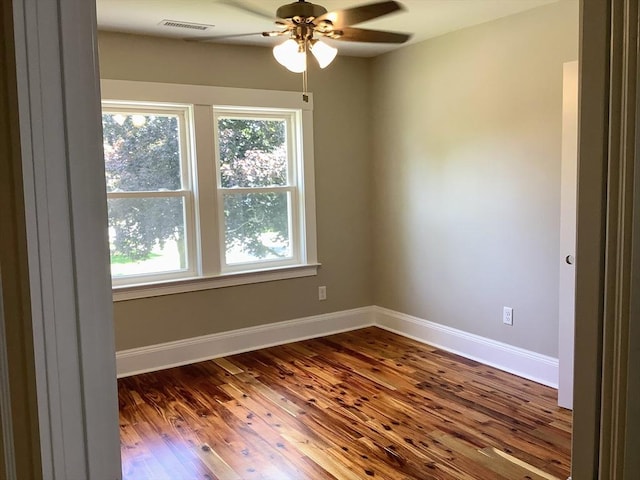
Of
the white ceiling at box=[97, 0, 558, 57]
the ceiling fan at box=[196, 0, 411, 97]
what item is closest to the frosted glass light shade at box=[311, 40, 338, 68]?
the ceiling fan at box=[196, 0, 411, 97]

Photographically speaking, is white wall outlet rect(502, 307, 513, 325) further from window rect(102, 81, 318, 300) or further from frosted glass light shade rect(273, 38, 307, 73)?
frosted glass light shade rect(273, 38, 307, 73)

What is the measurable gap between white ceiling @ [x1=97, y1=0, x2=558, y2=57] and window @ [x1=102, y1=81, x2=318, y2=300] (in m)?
0.42

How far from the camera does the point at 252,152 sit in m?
4.45

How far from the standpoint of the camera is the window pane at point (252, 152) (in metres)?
4.32

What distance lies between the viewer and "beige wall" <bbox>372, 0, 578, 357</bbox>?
11.4 feet

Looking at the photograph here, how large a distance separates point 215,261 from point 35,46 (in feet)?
11.6

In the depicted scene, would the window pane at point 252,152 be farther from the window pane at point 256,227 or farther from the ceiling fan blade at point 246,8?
the ceiling fan blade at point 246,8

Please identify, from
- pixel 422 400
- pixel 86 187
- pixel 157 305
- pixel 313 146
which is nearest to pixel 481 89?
pixel 313 146

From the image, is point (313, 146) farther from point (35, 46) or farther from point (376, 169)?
point (35, 46)

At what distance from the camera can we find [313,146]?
15.2 ft

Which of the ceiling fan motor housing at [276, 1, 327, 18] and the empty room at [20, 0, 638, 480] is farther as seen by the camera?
the ceiling fan motor housing at [276, 1, 327, 18]

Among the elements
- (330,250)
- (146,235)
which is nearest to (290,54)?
(146,235)

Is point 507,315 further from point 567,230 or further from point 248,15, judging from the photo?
point 248,15

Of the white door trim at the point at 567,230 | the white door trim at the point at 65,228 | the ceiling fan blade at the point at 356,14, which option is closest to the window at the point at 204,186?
the ceiling fan blade at the point at 356,14
